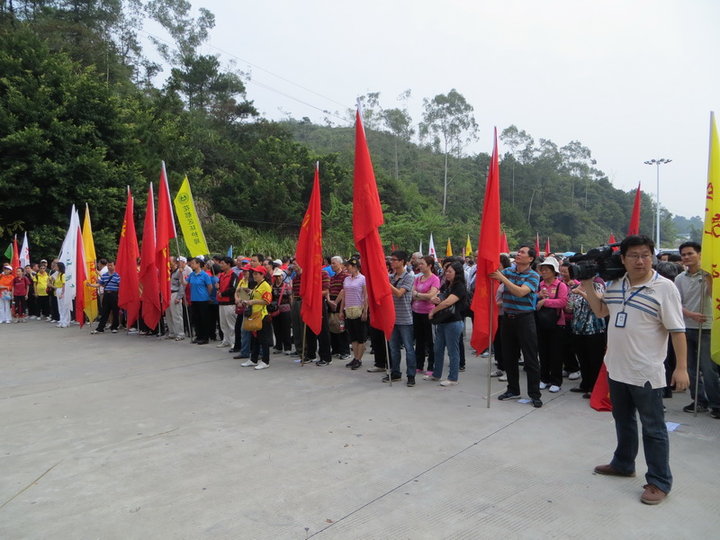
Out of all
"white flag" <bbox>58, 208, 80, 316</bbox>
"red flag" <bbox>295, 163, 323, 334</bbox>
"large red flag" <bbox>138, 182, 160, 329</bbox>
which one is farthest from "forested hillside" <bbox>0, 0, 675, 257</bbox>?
"red flag" <bbox>295, 163, 323, 334</bbox>

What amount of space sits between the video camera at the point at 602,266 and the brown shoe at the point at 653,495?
57.0 inches

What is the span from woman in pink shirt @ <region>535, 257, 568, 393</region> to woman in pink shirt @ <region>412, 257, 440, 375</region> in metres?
1.40

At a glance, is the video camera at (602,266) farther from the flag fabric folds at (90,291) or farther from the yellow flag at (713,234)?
the flag fabric folds at (90,291)

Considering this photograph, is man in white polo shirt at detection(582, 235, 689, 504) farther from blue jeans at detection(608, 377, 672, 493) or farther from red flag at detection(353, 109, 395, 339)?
red flag at detection(353, 109, 395, 339)

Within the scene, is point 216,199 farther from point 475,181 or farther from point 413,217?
point 475,181

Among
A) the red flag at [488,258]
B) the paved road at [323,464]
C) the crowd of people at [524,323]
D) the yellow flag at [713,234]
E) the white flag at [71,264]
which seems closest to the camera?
the paved road at [323,464]

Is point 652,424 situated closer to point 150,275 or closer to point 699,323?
point 699,323

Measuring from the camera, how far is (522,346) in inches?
227

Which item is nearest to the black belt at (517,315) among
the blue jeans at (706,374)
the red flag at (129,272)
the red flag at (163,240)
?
the blue jeans at (706,374)

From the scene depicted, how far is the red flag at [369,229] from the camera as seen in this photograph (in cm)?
636

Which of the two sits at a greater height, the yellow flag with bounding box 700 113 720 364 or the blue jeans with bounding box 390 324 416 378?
the yellow flag with bounding box 700 113 720 364

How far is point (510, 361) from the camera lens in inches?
232

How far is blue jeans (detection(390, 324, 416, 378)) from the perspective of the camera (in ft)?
22.1

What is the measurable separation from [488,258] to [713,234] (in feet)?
7.45
